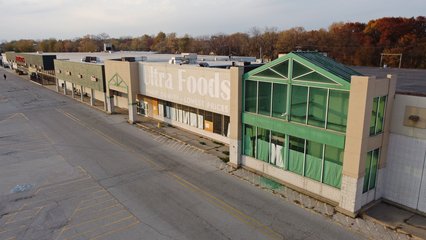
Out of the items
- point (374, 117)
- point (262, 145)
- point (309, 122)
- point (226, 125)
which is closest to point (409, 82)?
point (374, 117)

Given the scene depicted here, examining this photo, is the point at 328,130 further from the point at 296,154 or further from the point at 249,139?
the point at 249,139

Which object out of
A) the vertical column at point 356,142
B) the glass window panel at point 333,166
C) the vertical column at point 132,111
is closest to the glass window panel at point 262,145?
the glass window panel at point 333,166

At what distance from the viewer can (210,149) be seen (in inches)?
1261

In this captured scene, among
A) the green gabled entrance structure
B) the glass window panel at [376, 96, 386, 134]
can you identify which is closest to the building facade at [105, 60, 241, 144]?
the green gabled entrance structure

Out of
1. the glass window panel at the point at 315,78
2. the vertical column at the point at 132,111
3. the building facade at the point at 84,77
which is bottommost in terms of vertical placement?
the vertical column at the point at 132,111

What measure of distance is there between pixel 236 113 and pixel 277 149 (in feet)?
15.6

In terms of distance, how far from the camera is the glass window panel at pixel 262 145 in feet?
82.2

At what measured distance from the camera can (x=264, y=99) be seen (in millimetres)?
24766

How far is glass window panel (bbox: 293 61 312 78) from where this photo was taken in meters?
21.4

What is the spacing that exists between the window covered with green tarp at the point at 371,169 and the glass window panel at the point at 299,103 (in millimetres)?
4787

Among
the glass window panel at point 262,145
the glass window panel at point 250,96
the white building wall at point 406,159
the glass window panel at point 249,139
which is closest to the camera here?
the white building wall at point 406,159

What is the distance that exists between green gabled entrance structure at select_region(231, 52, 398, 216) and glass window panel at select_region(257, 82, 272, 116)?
0.26ft

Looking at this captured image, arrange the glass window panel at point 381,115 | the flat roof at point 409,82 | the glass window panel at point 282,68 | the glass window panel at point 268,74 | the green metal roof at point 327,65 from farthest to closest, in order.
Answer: the flat roof at point 409,82, the glass window panel at point 268,74, the glass window panel at point 282,68, the green metal roof at point 327,65, the glass window panel at point 381,115

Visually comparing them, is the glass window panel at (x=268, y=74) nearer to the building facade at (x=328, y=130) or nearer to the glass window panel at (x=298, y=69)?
the building facade at (x=328, y=130)
